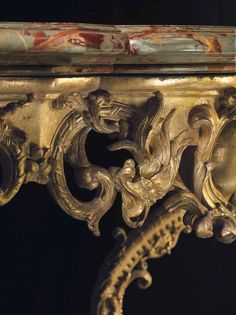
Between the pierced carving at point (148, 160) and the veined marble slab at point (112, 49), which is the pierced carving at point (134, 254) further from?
the veined marble slab at point (112, 49)

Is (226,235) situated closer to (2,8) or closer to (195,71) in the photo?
(195,71)

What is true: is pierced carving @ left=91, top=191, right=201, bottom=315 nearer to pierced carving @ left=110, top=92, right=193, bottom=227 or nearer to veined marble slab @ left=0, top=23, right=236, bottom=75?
pierced carving @ left=110, top=92, right=193, bottom=227

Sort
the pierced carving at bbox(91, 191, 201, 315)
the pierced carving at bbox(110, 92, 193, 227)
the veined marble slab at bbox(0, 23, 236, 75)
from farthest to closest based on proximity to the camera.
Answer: the pierced carving at bbox(91, 191, 201, 315), the pierced carving at bbox(110, 92, 193, 227), the veined marble slab at bbox(0, 23, 236, 75)

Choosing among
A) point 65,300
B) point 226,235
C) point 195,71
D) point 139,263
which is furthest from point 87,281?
point 195,71

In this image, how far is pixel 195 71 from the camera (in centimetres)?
90

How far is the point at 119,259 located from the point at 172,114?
21 cm

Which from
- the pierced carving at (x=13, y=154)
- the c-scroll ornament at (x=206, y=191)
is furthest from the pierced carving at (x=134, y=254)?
the pierced carving at (x=13, y=154)

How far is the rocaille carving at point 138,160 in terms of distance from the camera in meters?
0.88

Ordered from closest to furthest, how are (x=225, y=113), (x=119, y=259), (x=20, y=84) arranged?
(x=20, y=84), (x=225, y=113), (x=119, y=259)

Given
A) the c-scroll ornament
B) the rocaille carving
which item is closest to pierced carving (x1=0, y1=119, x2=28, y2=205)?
the rocaille carving

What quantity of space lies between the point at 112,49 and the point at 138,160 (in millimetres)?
150

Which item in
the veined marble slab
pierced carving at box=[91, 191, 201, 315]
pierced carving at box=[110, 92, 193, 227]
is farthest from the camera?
pierced carving at box=[91, 191, 201, 315]

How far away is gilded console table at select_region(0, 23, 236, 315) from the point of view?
32.0 inches

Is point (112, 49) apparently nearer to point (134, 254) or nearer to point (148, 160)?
point (148, 160)
